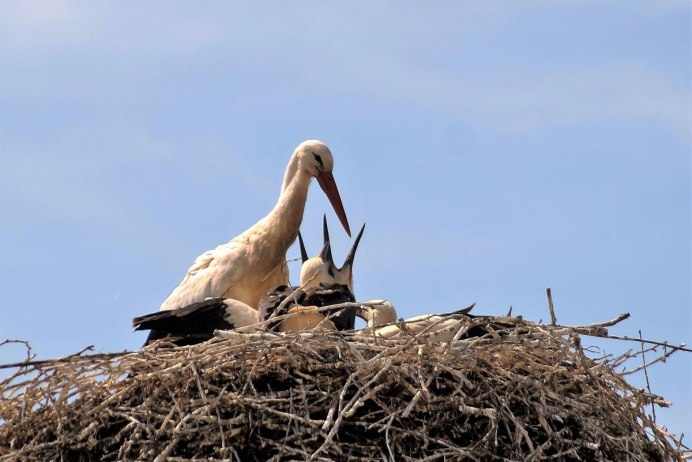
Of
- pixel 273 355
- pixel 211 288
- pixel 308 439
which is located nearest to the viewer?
pixel 308 439

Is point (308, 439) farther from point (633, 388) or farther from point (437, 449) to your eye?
point (633, 388)

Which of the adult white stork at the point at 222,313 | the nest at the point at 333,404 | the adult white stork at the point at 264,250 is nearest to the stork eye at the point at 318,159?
the adult white stork at the point at 264,250

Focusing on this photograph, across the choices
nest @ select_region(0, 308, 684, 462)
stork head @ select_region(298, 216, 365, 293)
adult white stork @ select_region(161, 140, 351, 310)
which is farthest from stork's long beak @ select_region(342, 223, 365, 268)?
nest @ select_region(0, 308, 684, 462)

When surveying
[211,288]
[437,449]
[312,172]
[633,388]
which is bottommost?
[437,449]

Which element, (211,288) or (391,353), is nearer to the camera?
(391,353)

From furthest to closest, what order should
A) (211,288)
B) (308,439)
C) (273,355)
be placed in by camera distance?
(211,288), (273,355), (308,439)

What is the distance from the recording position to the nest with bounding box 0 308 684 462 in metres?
5.00

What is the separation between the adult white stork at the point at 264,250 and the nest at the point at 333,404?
79.5 inches

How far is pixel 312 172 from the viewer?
7945 mm

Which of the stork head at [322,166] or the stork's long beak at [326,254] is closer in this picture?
the stork's long beak at [326,254]

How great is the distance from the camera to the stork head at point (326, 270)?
6.72m

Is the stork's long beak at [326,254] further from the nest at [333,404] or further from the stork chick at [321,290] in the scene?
the nest at [333,404]

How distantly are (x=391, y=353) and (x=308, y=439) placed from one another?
19.5 inches

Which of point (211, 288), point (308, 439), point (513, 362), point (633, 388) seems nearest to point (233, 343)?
point (308, 439)
